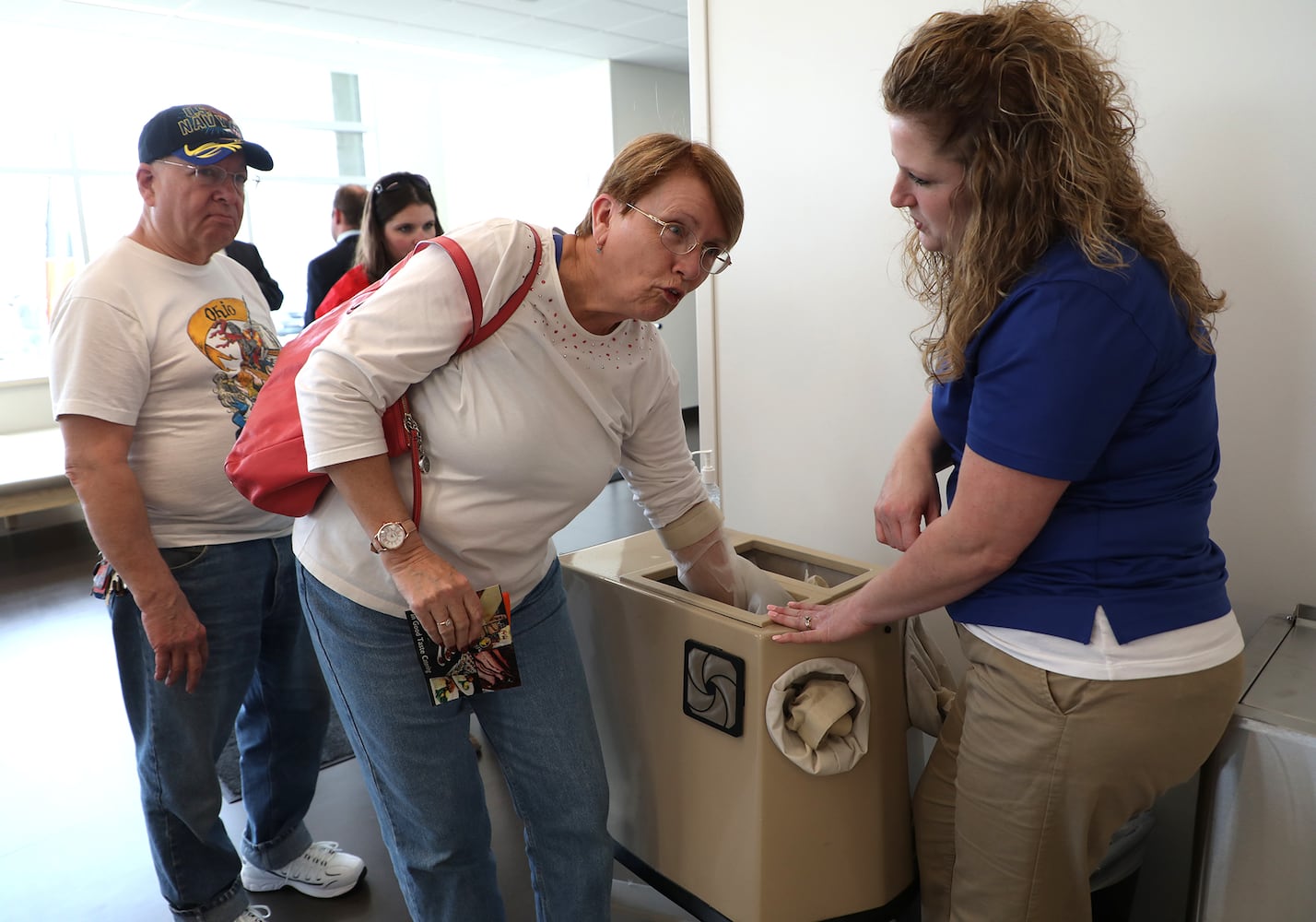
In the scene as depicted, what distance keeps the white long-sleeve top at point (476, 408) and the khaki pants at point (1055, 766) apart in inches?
22.7

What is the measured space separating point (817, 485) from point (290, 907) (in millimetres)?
1417

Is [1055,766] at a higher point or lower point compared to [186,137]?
lower

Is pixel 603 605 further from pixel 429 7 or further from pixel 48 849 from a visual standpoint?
pixel 429 7

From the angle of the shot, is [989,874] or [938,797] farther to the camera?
[938,797]

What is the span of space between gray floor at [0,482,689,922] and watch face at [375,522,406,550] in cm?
104

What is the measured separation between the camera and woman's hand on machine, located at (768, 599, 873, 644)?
1174mm

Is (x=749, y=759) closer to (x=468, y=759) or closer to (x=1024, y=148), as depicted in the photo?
(x=468, y=759)

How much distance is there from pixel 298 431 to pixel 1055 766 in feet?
3.26

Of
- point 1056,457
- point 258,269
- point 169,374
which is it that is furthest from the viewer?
point 258,269

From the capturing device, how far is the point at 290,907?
182 centimetres

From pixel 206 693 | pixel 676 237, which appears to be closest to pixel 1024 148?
pixel 676 237

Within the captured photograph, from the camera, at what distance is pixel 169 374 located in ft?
4.66

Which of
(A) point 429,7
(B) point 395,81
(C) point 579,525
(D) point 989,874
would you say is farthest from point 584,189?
(D) point 989,874

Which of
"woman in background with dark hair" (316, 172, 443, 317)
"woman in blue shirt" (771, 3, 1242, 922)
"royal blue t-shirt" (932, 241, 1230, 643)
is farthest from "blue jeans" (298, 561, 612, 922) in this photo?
"woman in background with dark hair" (316, 172, 443, 317)
